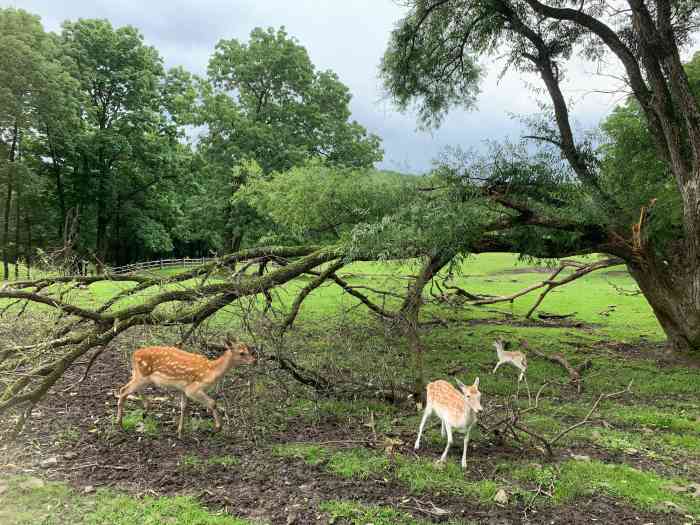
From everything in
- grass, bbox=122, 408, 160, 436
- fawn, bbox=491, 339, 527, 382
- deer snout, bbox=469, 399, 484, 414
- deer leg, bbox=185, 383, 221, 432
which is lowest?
grass, bbox=122, 408, 160, 436

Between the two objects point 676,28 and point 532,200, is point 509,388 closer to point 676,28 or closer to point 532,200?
point 532,200

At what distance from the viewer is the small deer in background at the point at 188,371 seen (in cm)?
526

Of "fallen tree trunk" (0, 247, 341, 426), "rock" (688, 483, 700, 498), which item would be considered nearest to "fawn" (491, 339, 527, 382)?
"fallen tree trunk" (0, 247, 341, 426)

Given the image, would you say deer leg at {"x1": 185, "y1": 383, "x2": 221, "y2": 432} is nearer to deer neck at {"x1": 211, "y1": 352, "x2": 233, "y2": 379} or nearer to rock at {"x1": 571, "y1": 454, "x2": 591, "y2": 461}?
deer neck at {"x1": 211, "y1": 352, "x2": 233, "y2": 379}

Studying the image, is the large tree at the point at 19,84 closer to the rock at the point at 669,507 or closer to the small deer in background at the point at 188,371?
the small deer in background at the point at 188,371

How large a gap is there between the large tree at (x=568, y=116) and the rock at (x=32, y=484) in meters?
5.90

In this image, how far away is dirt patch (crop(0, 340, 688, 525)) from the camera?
3.89 metres

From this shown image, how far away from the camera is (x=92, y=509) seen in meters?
3.82

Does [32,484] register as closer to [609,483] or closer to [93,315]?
[93,315]

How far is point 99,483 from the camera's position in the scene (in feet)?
14.0

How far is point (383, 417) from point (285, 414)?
1168 millimetres

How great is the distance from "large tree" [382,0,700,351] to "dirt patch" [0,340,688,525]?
4072mm

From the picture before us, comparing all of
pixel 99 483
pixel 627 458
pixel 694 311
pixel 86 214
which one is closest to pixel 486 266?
pixel 694 311

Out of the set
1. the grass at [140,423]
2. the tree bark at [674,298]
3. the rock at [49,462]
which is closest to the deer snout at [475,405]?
the grass at [140,423]
